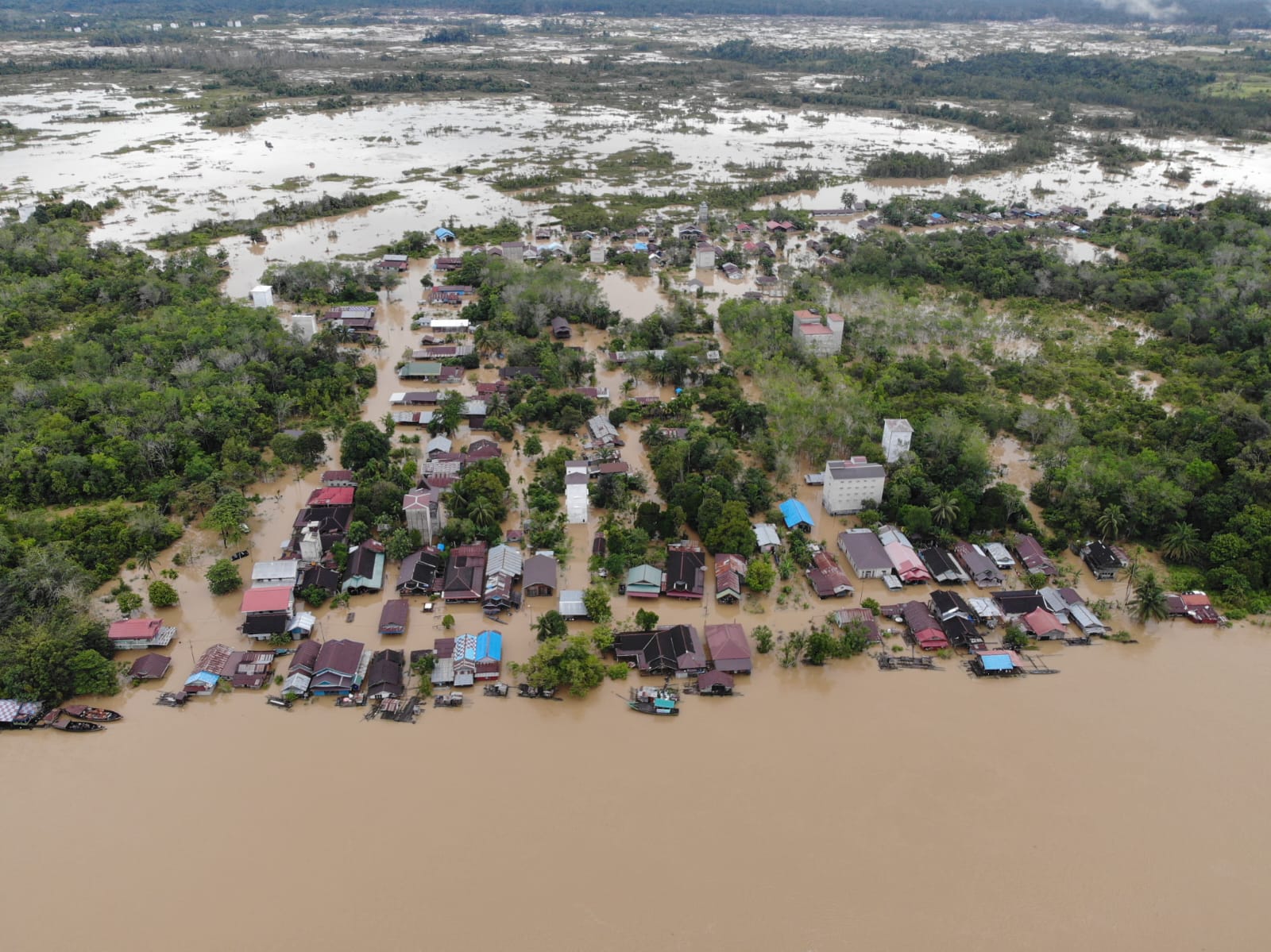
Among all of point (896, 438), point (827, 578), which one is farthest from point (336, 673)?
point (896, 438)

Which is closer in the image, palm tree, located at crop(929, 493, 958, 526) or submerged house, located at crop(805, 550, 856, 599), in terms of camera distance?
submerged house, located at crop(805, 550, 856, 599)

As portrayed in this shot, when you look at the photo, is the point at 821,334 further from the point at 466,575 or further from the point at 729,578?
the point at 466,575

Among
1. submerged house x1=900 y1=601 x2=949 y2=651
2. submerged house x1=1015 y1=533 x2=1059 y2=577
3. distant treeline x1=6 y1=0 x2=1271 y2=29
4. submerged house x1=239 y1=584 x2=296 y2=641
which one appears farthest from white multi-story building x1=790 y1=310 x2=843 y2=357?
distant treeline x1=6 y1=0 x2=1271 y2=29

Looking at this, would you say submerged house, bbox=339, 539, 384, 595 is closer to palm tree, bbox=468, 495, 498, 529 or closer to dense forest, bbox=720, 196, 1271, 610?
palm tree, bbox=468, 495, 498, 529

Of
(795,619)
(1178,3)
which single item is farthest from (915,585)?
(1178,3)

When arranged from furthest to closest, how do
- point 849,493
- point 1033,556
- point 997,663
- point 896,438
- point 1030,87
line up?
1. point 1030,87
2. point 896,438
3. point 849,493
4. point 1033,556
5. point 997,663

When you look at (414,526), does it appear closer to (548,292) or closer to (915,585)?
(915,585)
